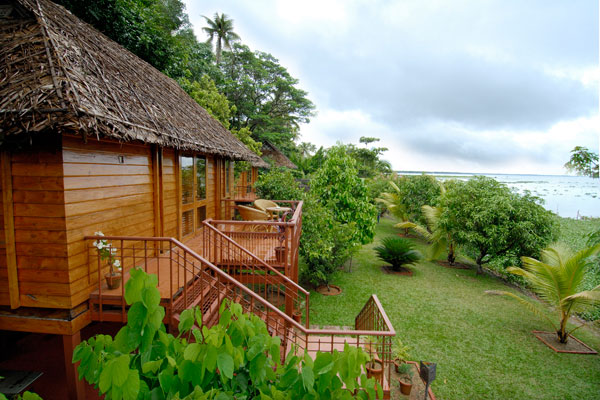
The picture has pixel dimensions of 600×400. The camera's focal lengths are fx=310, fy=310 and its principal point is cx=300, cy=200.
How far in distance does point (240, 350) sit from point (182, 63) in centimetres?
1487

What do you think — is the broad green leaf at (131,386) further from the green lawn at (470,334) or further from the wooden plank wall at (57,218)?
the green lawn at (470,334)

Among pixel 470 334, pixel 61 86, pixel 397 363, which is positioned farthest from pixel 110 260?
pixel 470 334

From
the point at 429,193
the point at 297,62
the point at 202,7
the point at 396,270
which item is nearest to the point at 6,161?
the point at 396,270

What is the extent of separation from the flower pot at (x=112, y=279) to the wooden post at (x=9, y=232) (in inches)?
39.0

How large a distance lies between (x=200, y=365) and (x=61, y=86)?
12.4 feet

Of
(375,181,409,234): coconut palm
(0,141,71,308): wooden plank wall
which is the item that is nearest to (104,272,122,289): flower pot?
(0,141,71,308): wooden plank wall

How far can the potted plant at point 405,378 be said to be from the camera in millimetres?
5438

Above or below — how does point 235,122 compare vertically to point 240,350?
above

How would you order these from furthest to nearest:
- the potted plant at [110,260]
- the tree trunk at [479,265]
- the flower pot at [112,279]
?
the tree trunk at [479,265] < the flower pot at [112,279] < the potted plant at [110,260]

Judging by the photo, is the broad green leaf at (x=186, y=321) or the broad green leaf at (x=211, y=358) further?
the broad green leaf at (x=186, y=321)

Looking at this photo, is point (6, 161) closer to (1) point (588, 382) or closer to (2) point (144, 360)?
(2) point (144, 360)

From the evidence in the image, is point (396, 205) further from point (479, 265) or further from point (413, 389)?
point (413, 389)

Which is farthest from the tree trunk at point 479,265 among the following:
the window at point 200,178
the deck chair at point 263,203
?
the window at point 200,178

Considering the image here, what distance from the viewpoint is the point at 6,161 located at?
3.80 metres
